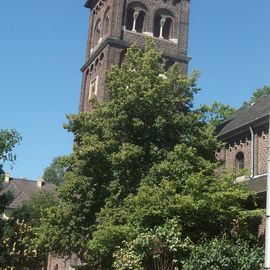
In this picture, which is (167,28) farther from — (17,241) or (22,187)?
(22,187)

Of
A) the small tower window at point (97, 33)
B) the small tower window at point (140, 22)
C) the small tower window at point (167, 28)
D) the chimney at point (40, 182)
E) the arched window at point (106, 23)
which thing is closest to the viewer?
the small tower window at point (140, 22)

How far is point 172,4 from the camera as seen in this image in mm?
36594

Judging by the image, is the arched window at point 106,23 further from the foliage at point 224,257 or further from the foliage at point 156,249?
the foliage at point 224,257

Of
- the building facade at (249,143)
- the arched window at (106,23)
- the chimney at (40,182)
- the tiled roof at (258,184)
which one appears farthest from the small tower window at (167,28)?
the chimney at (40,182)

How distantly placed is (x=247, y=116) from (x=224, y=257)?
12.3 m

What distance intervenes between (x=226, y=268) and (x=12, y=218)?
75.9ft

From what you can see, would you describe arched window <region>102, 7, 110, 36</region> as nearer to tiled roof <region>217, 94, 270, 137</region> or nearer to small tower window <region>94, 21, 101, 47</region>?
small tower window <region>94, 21, 101, 47</region>

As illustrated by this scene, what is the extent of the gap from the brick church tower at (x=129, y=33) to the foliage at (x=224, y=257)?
1574cm

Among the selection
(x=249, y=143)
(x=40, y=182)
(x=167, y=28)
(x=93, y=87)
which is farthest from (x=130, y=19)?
(x=40, y=182)

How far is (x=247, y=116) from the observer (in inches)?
1102

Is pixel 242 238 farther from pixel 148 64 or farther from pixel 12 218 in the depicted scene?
pixel 12 218

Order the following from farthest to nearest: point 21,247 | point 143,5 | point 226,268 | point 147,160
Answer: point 21,247, point 143,5, point 147,160, point 226,268

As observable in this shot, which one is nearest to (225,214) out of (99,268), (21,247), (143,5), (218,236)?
(218,236)

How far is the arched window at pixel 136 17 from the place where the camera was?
34.8 metres
